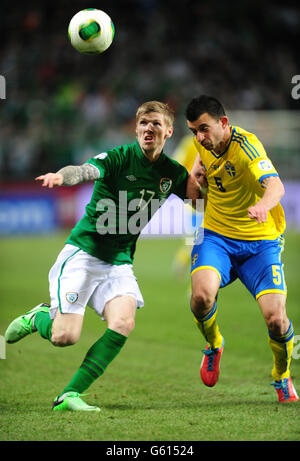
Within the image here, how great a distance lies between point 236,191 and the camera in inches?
192

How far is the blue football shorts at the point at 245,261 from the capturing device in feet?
15.1

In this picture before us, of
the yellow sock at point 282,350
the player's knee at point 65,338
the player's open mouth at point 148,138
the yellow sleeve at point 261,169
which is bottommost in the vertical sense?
the yellow sock at point 282,350

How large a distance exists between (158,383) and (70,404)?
112cm

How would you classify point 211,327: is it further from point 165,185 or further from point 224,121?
point 224,121

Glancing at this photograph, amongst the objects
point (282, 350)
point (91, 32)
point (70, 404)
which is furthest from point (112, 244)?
point (91, 32)

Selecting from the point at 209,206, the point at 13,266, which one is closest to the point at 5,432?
the point at 209,206

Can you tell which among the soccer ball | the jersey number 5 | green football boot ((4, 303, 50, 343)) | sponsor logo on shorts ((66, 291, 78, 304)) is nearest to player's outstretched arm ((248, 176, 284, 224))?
the jersey number 5

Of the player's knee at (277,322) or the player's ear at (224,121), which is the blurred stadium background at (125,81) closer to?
the player's ear at (224,121)

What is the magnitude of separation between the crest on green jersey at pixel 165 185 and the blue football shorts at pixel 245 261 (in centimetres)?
50

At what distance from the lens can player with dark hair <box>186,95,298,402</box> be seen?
14.9 ft

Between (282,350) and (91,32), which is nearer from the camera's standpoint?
(282,350)

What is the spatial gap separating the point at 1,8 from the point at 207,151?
1881 centimetres

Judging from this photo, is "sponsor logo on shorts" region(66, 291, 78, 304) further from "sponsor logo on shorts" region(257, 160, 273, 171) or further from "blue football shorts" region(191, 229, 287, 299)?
"sponsor logo on shorts" region(257, 160, 273, 171)

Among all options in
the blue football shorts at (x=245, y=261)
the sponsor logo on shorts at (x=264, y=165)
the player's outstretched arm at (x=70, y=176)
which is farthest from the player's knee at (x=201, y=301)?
the player's outstretched arm at (x=70, y=176)
